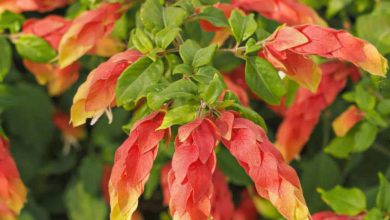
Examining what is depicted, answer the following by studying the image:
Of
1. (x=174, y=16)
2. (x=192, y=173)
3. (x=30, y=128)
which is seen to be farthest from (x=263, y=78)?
(x=30, y=128)

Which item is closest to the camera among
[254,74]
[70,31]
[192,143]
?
[192,143]

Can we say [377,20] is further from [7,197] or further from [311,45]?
[7,197]

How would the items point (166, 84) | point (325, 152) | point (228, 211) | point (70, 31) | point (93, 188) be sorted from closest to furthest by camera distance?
1. point (166, 84)
2. point (70, 31)
3. point (228, 211)
4. point (325, 152)
5. point (93, 188)

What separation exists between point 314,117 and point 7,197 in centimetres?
64

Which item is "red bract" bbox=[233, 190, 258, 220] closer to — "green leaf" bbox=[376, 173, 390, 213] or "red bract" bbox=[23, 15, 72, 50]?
"green leaf" bbox=[376, 173, 390, 213]

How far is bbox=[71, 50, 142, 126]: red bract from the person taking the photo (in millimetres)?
1141

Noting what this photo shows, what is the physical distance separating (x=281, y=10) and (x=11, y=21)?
1.67 feet

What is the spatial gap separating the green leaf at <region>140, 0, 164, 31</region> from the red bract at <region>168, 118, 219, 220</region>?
0.86 ft

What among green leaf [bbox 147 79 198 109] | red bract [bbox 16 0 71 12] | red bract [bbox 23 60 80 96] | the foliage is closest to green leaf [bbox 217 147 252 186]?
the foliage

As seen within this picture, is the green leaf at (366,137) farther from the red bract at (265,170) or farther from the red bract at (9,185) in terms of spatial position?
the red bract at (9,185)

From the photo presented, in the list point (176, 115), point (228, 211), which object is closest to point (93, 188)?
point (228, 211)

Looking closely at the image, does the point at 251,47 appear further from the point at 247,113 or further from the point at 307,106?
the point at 307,106

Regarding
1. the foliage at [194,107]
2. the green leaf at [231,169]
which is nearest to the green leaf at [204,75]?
the foliage at [194,107]

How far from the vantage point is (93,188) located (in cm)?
178
